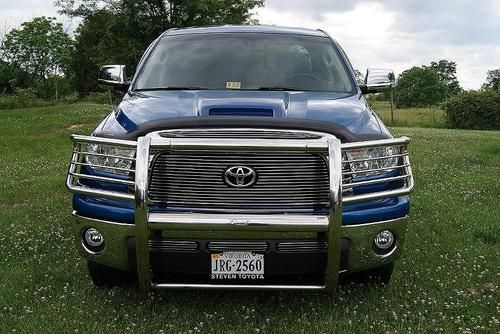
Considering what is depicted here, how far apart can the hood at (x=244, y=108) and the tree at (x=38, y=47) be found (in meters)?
33.2

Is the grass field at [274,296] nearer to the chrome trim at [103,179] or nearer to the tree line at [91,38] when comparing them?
the chrome trim at [103,179]

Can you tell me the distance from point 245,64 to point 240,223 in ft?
6.78

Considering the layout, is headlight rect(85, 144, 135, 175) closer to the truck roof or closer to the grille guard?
the grille guard

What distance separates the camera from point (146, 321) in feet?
11.9

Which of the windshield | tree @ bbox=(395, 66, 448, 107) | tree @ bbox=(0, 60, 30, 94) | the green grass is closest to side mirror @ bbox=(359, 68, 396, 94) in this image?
the windshield

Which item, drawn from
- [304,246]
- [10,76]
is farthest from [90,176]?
[10,76]

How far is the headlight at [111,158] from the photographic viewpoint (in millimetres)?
3445

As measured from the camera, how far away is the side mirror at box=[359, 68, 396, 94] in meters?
5.30

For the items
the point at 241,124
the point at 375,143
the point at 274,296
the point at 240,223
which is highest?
the point at 241,124

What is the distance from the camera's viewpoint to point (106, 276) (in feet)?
13.3

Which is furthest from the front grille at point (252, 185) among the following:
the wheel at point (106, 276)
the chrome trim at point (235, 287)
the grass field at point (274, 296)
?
the wheel at point (106, 276)

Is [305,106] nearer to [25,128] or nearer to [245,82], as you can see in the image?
[245,82]

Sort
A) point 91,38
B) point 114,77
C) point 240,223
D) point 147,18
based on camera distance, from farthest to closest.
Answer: point 91,38 < point 147,18 < point 114,77 < point 240,223

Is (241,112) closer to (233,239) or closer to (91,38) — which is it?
(233,239)
